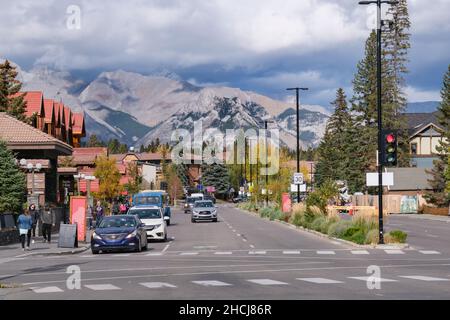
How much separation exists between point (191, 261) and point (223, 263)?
4.41 feet

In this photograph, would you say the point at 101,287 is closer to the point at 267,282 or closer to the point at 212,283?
the point at 212,283

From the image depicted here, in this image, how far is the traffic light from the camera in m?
32.5

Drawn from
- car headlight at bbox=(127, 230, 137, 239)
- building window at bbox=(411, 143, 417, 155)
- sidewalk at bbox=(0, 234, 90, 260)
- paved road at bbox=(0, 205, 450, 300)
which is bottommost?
sidewalk at bbox=(0, 234, 90, 260)

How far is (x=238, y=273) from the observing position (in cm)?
2095

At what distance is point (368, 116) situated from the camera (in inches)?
4210

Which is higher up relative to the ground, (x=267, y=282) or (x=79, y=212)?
(x=79, y=212)

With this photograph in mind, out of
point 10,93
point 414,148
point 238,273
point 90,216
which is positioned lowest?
point 238,273

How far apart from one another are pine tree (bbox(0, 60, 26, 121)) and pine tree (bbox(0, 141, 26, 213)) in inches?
696

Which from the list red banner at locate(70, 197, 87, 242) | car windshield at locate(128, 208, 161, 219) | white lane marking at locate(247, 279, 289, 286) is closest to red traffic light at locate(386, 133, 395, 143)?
car windshield at locate(128, 208, 161, 219)

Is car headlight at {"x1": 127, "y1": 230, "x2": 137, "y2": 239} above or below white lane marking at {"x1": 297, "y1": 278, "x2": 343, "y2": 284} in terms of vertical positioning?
above

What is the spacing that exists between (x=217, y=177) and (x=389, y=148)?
130495 mm

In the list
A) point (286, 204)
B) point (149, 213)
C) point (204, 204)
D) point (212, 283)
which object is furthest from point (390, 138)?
point (204, 204)

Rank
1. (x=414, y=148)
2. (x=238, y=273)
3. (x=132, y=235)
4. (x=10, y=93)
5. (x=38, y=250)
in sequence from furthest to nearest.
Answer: (x=414, y=148) < (x=10, y=93) < (x=38, y=250) < (x=132, y=235) < (x=238, y=273)

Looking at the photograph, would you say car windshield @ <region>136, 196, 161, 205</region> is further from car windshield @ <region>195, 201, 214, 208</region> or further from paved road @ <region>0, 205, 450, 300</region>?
paved road @ <region>0, 205, 450, 300</region>
